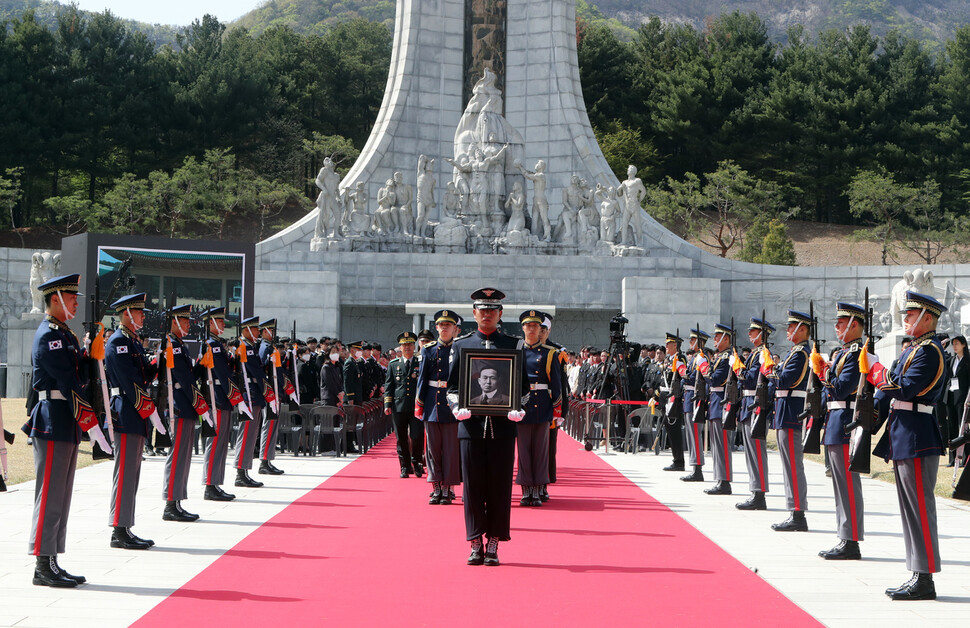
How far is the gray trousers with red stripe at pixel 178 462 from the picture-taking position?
8.69 m

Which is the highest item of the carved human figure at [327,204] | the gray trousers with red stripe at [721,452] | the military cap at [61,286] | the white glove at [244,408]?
the carved human figure at [327,204]

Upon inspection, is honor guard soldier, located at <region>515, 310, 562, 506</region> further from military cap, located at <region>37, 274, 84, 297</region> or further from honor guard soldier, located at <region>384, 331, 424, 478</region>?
military cap, located at <region>37, 274, 84, 297</region>

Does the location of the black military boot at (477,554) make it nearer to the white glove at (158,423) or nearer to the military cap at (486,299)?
the military cap at (486,299)

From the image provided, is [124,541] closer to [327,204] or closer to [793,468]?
[793,468]

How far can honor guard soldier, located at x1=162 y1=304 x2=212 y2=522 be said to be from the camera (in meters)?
8.67

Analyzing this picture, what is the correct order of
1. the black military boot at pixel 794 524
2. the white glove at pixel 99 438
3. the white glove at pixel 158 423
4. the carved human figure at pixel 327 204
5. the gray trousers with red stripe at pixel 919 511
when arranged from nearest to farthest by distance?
the gray trousers with red stripe at pixel 919 511, the white glove at pixel 99 438, the white glove at pixel 158 423, the black military boot at pixel 794 524, the carved human figure at pixel 327 204

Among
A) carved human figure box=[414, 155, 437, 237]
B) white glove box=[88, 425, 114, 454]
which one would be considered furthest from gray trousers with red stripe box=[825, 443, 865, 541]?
carved human figure box=[414, 155, 437, 237]

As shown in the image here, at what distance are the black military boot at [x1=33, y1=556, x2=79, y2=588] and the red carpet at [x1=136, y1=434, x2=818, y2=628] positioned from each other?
665 millimetres

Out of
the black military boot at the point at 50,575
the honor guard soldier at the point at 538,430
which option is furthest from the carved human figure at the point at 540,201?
the black military boot at the point at 50,575

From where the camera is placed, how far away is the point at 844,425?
753 centimetres

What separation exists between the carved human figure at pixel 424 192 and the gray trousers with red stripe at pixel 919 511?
23770 millimetres

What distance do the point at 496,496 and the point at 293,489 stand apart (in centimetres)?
467

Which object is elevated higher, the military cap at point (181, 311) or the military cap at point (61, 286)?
the military cap at point (61, 286)

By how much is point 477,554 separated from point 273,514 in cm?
292
